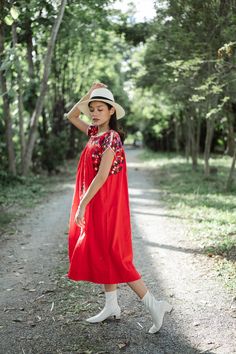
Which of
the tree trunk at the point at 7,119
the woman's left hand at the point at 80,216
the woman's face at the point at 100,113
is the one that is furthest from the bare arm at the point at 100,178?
the tree trunk at the point at 7,119

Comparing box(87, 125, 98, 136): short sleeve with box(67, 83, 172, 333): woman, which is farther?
box(87, 125, 98, 136): short sleeve

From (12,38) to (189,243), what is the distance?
8.43 m

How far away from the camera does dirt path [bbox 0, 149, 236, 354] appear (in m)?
3.69

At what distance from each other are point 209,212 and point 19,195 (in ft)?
17.2

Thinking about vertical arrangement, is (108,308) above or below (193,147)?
below

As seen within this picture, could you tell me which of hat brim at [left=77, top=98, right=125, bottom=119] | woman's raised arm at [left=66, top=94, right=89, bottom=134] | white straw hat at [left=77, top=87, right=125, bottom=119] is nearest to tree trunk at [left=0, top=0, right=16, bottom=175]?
woman's raised arm at [left=66, top=94, right=89, bottom=134]

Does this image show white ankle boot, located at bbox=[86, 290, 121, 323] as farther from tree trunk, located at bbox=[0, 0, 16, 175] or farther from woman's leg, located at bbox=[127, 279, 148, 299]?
tree trunk, located at bbox=[0, 0, 16, 175]

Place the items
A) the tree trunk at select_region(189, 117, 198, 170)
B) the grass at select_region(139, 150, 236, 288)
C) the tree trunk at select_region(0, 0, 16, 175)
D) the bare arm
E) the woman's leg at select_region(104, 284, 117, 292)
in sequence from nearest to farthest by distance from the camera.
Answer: the bare arm, the woman's leg at select_region(104, 284, 117, 292), the grass at select_region(139, 150, 236, 288), the tree trunk at select_region(0, 0, 16, 175), the tree trunk at select_region(189, 117, 198, 170)

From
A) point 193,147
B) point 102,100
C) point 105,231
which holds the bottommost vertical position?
point 105,231

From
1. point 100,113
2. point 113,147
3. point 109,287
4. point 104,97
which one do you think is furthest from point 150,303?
point 104,97

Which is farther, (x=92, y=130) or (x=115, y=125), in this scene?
(x=92, y=130)

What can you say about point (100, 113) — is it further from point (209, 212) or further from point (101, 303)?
point (209, 212)

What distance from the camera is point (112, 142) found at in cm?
368

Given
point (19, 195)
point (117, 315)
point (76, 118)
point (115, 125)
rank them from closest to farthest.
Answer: point (115, 125), point (117, 315), point (76, 118), point (19, 195)
